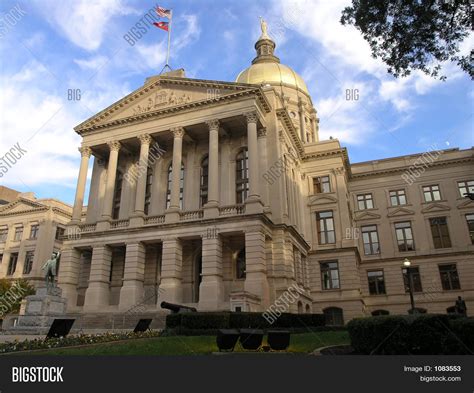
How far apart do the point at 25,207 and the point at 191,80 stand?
124ft

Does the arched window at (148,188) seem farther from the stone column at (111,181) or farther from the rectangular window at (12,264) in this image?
the rectangular window at (12,264)

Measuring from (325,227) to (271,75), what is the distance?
102 ft

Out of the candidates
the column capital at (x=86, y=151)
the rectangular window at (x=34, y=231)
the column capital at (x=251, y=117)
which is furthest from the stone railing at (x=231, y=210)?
the rectangular window at (x=34, y=231)

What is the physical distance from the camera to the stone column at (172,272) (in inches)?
1129

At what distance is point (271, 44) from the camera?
2721 inches

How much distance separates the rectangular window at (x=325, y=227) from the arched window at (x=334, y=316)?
6.73 meters

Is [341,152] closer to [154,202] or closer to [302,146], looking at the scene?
[302,146]

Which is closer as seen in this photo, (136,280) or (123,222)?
(136,280)

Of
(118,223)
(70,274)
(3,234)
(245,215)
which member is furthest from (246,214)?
(3,234)

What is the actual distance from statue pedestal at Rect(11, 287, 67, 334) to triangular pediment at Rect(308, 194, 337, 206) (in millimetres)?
26548

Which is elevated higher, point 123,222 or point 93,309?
point 123,222

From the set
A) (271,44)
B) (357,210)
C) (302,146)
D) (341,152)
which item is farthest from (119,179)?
(271,44)

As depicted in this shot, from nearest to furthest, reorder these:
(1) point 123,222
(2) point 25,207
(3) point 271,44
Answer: (1) point 123,222 < (2) point 25,207 < (3) point 271,44

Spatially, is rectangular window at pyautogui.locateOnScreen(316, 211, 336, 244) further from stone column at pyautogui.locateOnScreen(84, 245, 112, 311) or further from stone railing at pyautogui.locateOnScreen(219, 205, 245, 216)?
stone column at pyautogui.locateOnScreen(84, 245, 112, 311)
